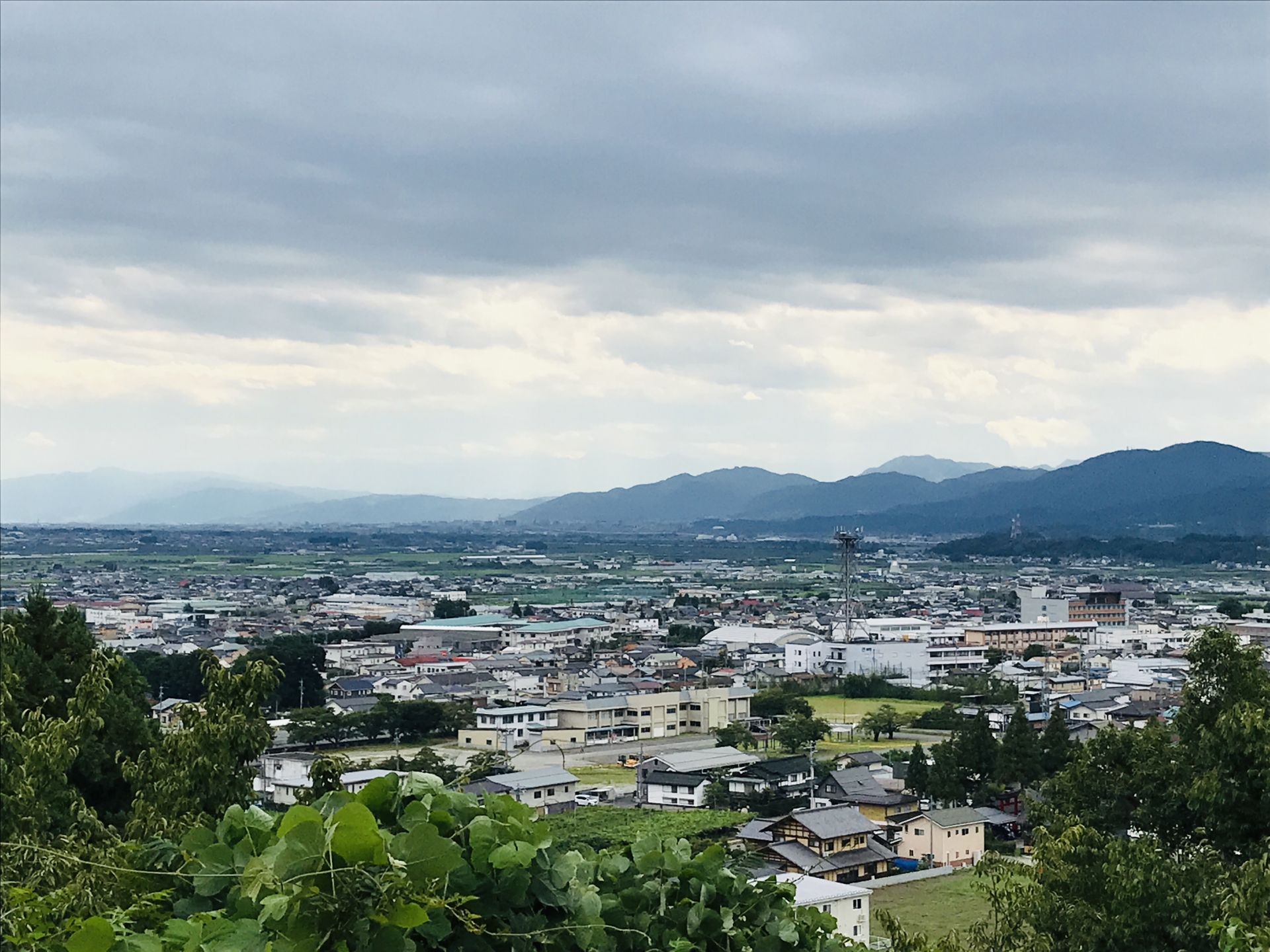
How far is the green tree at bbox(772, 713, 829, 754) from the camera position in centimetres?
1695

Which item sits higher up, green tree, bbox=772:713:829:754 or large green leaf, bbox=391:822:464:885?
large green leaf, bbox=391:822:464:885

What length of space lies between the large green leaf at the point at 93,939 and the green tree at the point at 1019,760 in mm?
13393

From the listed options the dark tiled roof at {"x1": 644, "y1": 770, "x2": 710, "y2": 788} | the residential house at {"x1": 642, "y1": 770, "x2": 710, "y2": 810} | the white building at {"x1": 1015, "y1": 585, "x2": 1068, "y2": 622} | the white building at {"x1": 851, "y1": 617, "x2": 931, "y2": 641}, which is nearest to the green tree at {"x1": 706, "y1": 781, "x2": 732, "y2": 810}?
the residential house at {"x1": 642, "y1": 770, "x2": 710, "y2": 810}

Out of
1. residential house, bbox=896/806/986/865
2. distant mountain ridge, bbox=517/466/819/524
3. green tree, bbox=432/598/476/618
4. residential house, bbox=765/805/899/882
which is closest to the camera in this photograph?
residential house, bbox=765/805/899/882

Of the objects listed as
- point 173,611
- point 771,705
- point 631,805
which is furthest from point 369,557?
point 631,805

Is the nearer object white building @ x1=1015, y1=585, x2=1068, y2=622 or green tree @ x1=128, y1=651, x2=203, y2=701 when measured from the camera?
green tree @ x1=128, y1=651, x2=203, y2=701

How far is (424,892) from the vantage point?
137cm

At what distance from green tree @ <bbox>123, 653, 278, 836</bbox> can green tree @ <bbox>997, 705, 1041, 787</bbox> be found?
11.6m

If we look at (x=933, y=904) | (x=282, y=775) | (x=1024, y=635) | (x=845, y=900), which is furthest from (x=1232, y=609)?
(x=845, y=900)

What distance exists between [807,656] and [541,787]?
1436 centimetres

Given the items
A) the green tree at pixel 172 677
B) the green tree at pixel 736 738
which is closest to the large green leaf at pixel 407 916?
the green tree at pixel 736 738

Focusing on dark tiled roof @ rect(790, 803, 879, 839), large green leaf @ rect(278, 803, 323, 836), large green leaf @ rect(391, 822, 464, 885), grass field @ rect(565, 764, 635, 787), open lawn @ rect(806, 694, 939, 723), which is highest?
large green leaf @ rect(278, 803, 323, 836)

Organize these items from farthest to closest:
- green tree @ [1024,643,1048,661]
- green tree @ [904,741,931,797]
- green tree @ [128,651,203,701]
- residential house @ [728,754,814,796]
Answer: green tree @ [1024,643,1048,661] < green tree @ [128,651,203,701] < residential house @ [728,754,814,796] < green tree @ [904,741,931,797]

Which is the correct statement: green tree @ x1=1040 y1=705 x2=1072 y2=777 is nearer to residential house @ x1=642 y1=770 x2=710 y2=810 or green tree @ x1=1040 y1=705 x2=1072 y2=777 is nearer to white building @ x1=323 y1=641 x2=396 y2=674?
residential house @ x1=642 y1=770 x2=710 y2=810
